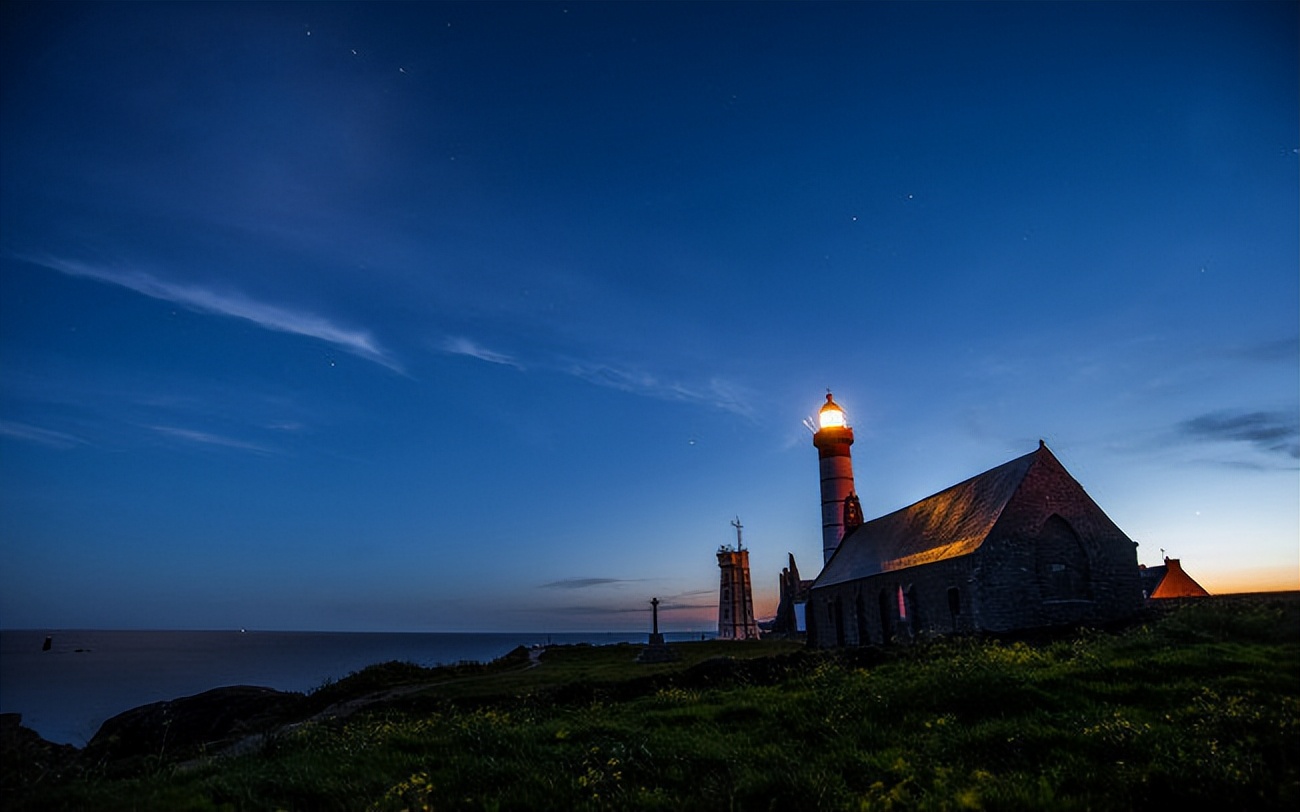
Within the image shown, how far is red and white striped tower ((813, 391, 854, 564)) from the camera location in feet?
171

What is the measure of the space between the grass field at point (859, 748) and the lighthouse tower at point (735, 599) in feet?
200

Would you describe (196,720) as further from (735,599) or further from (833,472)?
(735,599)

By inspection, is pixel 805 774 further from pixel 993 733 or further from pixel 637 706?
pixel 637 706

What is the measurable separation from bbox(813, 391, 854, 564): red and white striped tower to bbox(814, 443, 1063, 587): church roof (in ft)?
17.7

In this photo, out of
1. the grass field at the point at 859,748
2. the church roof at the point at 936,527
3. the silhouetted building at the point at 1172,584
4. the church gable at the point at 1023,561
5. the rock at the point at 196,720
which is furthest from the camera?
the silhouetted building at the point at 1172,584

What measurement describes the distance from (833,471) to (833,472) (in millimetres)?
82

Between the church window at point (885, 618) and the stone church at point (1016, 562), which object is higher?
the stone church at point (1016, 562)

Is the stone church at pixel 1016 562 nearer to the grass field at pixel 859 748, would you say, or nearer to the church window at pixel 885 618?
the church window at pixel 885 618

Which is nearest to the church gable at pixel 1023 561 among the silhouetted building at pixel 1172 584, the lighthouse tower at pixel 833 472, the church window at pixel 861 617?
the church window at pixel 861 617

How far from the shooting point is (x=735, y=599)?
3019 inches

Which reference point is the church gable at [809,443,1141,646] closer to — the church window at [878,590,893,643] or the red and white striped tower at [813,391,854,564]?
the church window at [878,590,893,643]

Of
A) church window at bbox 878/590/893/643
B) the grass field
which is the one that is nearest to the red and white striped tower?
church window at bbox 878/590/893/643

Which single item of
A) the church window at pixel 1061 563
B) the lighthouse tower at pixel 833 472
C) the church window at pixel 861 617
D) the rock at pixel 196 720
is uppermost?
the lighthouse tower at pixel 833 472

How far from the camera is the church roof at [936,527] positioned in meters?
30.0
